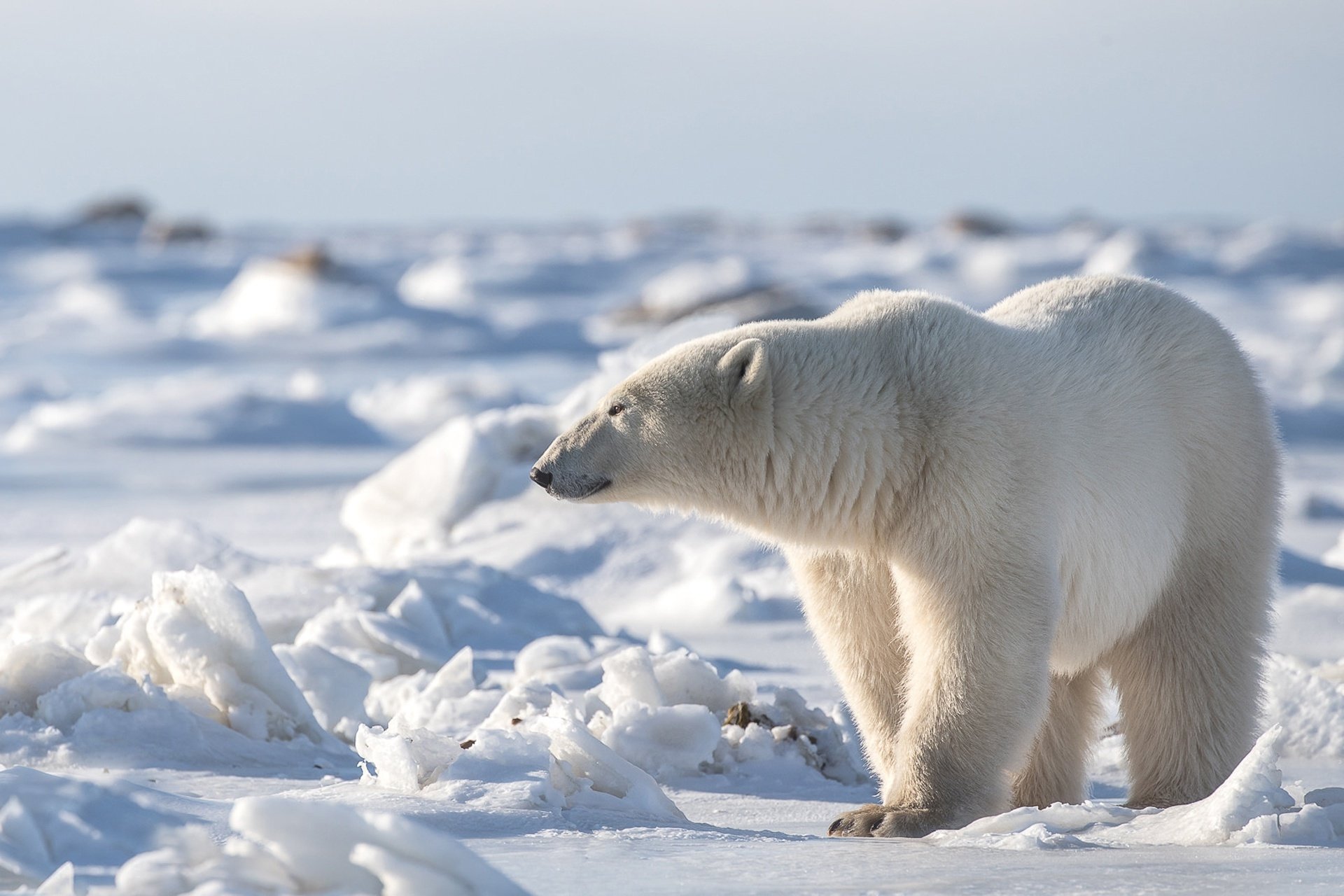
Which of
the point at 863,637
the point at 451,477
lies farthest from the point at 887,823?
the point at 451,477

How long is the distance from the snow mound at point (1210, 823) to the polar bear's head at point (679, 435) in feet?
2.43

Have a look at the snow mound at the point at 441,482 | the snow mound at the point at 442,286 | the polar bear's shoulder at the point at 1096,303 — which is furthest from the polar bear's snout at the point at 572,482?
the snow mound at the point at 442,286

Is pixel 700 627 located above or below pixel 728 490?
below

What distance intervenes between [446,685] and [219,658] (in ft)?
1.88

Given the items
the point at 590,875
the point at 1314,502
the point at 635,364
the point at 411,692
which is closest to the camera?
the point at 590,875

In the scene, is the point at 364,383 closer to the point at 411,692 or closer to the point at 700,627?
the point at 700,627

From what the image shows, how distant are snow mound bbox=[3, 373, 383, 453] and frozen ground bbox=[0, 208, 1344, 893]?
0.08ft

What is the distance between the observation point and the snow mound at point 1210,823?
2236 millimetres

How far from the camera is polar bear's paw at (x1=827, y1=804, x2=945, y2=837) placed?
2531 mm

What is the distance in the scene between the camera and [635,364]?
6.00 m

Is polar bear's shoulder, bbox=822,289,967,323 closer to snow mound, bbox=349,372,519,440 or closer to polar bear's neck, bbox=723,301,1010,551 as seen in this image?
polar bear's neck, bbox=723,301,1010,551

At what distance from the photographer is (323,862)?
5.48 ft

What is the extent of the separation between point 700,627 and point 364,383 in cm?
962

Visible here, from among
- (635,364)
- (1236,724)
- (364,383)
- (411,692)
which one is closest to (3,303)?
(364,383)
